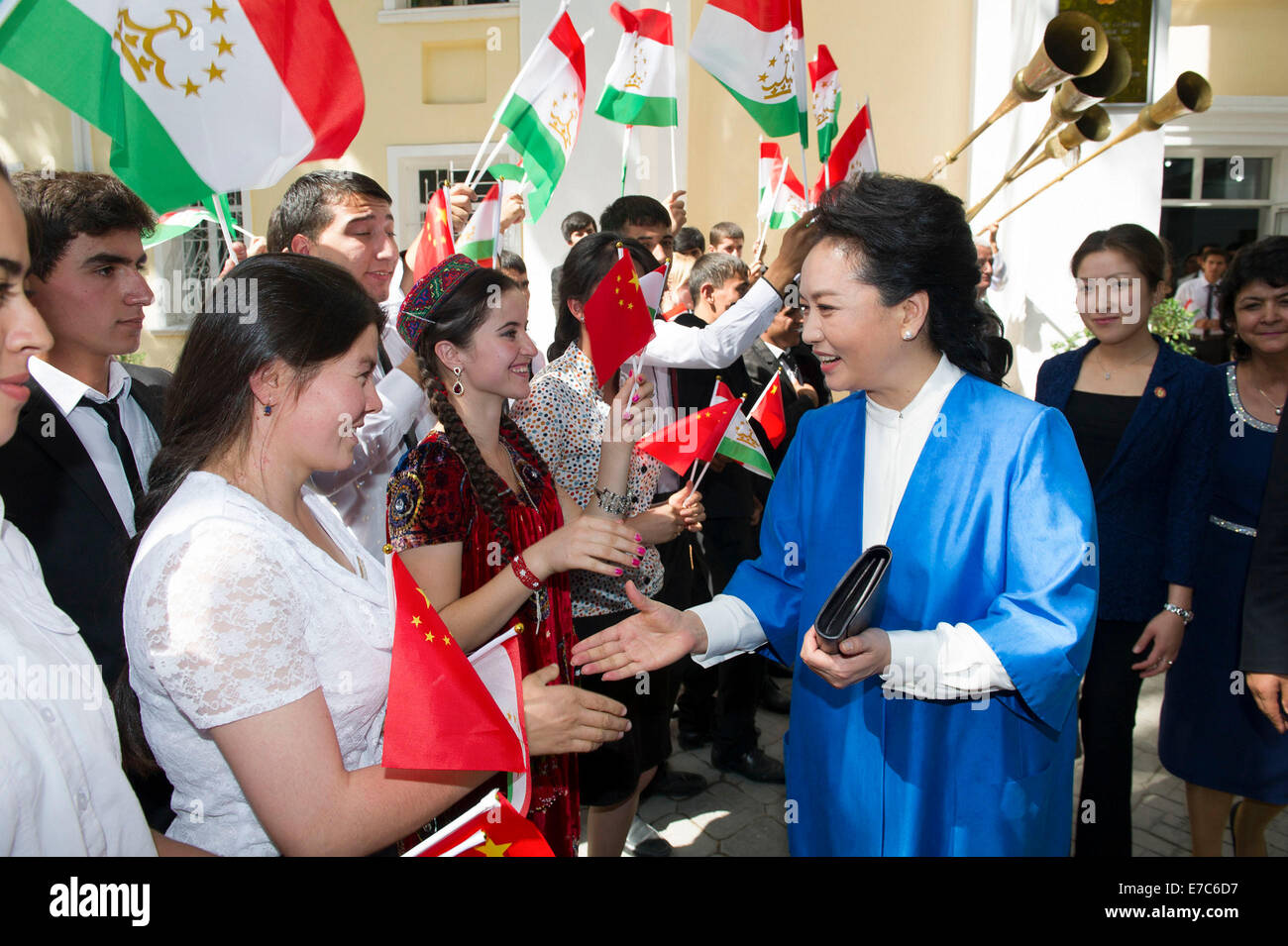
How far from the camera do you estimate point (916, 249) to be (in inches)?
67.0

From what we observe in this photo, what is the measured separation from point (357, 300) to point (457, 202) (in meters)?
2.25

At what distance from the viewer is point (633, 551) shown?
1.91 metres

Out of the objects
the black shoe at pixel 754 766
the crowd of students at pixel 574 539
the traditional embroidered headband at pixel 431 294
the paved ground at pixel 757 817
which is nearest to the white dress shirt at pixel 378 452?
the crowd of students at pixel 574 539

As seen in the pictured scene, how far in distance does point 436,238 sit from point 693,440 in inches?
53.0

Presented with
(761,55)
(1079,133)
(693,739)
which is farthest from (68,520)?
(1079,133)

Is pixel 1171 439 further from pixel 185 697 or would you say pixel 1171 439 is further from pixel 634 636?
pixel 185 697

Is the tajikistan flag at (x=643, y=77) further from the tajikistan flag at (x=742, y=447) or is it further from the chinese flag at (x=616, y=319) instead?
the chinese flag at (x=616, y=319)

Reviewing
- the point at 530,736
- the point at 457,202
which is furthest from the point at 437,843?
the point at 457,202

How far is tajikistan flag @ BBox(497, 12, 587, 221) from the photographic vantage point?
354cm

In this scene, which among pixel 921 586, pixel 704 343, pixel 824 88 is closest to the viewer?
pixel 921 586

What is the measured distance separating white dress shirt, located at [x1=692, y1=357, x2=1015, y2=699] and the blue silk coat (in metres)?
0.03

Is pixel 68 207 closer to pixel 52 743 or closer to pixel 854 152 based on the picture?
pixel 52 743

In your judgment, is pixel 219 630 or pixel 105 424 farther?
pixel 105 424
